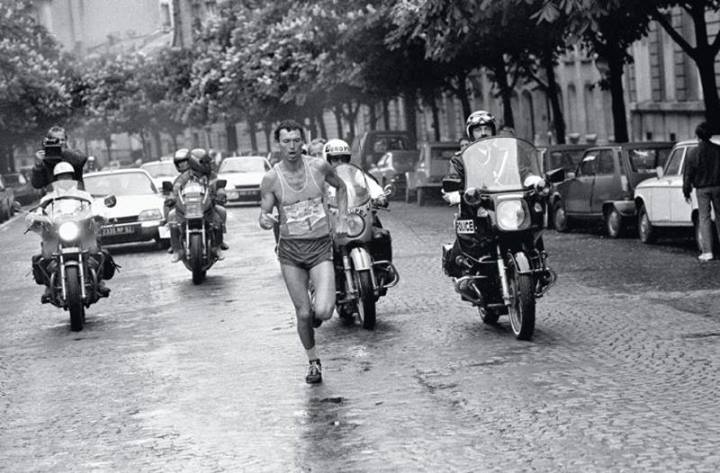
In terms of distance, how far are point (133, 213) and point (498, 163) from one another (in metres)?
14.3

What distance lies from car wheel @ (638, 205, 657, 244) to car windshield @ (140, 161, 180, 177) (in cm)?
1990

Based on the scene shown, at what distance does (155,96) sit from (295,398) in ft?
333

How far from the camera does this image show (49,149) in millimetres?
16375

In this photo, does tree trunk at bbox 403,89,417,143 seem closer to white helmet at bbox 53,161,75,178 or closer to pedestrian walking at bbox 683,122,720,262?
pedestrian walking at bbox 683,122,720,262

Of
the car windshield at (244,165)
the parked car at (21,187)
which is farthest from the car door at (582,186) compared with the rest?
the parked car at (21,187)

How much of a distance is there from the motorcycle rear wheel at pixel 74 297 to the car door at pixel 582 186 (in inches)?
474

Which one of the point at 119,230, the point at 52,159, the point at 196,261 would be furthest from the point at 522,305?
the point at 119,230

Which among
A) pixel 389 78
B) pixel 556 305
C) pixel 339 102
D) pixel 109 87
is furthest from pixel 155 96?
pixel 556 305

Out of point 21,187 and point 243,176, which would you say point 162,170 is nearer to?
point 243,176

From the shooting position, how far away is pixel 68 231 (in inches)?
570

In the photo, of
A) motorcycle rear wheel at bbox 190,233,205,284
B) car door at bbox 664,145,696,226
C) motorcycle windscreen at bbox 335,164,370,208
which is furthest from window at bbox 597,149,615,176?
motorcycle windscreen at bbox 335,164,370,208

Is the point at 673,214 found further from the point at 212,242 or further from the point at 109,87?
the point at 109,87

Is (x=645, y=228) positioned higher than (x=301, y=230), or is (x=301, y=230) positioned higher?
(x=301, y=230)

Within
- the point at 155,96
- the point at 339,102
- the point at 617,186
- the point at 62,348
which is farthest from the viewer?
the point at 155,96
